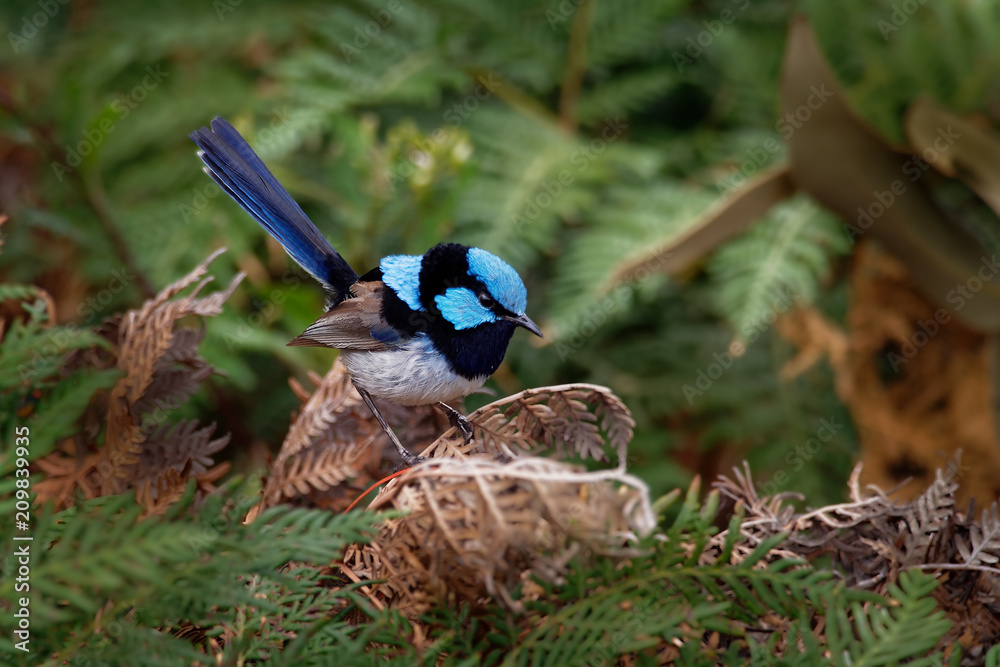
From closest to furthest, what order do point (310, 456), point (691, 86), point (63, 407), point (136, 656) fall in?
1. point (136, 656)
2. point (63, 407)
3. point (310, 456)
4. point (691, 86)

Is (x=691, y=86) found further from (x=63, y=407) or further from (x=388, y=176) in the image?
(x=63, y=407)

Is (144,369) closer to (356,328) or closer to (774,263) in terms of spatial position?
(356,328)

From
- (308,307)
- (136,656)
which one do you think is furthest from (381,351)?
(136,656)

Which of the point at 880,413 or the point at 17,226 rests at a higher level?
the point at 880,413

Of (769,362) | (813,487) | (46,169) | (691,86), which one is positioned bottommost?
(46,169)

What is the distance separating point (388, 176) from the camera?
2.27 meters

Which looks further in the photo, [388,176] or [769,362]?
[769,362]

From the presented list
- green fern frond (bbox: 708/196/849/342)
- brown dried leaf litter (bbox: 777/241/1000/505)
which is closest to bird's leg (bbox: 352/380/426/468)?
green fern frond (bbox: 708/196/849/342)

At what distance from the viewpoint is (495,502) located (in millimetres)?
904

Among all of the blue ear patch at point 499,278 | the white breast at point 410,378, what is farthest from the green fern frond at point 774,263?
the white breast at point 410,378

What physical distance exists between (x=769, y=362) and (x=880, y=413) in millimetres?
406

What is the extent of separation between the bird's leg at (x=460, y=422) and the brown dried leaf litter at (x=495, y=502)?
0.02 meters

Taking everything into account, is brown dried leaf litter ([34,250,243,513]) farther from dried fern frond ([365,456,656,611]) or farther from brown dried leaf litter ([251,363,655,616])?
dried fern frond ([365,456,656,611])

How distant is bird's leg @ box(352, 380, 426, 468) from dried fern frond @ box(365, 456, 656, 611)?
28 centimetres
